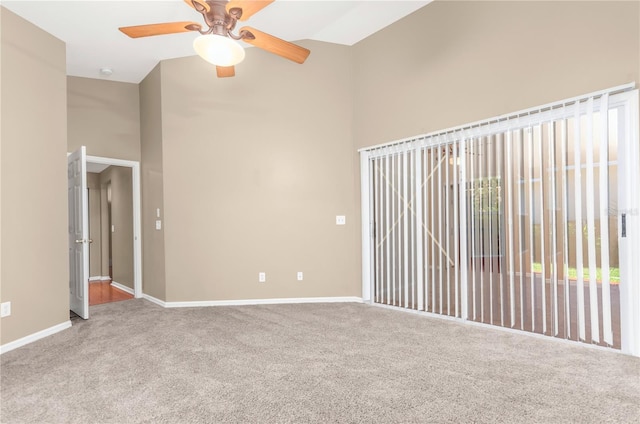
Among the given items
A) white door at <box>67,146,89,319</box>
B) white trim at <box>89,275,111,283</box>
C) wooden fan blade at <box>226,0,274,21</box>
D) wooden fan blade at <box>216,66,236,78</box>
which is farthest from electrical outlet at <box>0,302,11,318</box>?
white trim at <box>89,275,111,283</box>

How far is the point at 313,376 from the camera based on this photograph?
2.62 m

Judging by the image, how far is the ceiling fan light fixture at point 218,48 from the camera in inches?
96.2

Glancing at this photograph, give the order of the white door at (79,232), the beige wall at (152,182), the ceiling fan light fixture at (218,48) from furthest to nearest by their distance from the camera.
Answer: the beige wall at (152,182), the white door at (79,232), the ceiling fan light fixture at (218,48)

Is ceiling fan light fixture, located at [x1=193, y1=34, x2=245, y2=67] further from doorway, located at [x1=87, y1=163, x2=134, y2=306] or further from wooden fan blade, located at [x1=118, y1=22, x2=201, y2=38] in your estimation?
doorway, located at [x1=87, y1=163, x2=134, y2=306]

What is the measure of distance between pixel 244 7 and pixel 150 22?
2.01m

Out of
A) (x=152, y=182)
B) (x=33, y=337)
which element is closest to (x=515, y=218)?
(x=152, y=182)

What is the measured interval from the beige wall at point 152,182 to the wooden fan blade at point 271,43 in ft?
8.68

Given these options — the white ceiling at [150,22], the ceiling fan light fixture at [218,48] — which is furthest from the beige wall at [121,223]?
the ceiling fan light fixture at [218,48]

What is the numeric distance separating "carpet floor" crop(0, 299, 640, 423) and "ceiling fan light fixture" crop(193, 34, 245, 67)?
7.12 ft

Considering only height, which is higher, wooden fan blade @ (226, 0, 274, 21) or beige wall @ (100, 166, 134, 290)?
wooden fan blade @ (226, 0, 274, 21)

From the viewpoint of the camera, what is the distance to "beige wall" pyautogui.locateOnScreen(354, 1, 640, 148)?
295 cm

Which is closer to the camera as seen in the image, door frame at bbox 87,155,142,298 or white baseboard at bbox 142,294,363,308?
white baseboard at bbox 142,294,363,308

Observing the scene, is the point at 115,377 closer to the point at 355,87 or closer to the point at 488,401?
the point at 488,401

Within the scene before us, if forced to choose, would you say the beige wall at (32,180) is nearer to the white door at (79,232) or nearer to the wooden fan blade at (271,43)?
the white door at (79,232)
